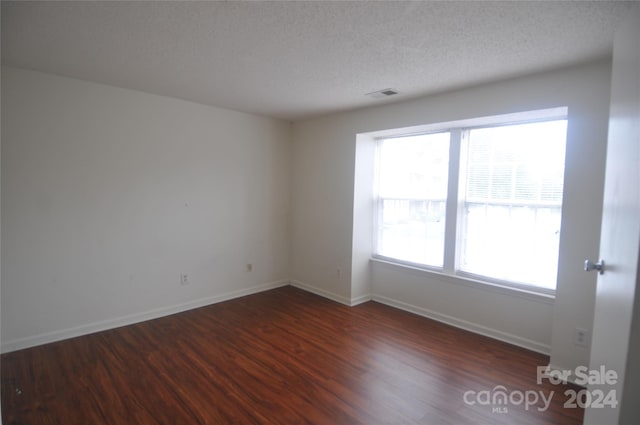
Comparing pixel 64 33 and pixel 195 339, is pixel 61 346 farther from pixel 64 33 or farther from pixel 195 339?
pixel 64 33

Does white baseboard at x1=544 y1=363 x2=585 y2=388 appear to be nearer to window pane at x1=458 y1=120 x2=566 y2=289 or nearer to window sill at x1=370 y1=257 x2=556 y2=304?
window sill at x1=370 y1=257 x2=556 y2=304

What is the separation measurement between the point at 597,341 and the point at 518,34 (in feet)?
5.79

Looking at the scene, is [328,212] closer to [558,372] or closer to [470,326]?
[470,326]

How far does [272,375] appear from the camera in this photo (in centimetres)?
254

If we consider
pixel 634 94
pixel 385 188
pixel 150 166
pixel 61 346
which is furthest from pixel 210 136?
pixel 634 94

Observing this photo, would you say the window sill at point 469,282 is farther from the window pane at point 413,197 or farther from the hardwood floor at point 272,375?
the hardwood floor at point 272,375

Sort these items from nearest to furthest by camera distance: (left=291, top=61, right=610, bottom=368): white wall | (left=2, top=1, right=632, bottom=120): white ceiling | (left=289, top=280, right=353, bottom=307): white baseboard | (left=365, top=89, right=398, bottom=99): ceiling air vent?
(left=2, top=1, right=632, bottom=120): white ceiling, (left=291, top=61, right=610, bottom=368): white wall, (left=365, top=89, right=398, bottom=99): ceiling air vent, (left=289, top=280, right=353, bottom=307): white baseboard

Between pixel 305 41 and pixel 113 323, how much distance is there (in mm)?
3251

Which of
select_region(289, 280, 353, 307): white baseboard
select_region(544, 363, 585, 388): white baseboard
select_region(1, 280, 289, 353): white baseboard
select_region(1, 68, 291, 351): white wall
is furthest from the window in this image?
select_region(1, 280, 289, 353): white baseboard

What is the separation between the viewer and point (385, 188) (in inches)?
168

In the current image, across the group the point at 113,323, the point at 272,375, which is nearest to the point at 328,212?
the point at 272,375

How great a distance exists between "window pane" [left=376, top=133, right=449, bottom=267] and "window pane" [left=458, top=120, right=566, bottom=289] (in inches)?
11.7

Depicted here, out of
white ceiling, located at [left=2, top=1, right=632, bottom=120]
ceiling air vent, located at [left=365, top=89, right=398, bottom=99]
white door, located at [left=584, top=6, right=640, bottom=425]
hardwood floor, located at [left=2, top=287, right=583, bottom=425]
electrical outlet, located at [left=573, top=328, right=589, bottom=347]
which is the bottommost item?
hardwood floor, located at [left=2, top=287, right=583, bottom=425]

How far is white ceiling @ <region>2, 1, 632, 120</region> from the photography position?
178 centimetres
